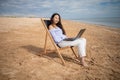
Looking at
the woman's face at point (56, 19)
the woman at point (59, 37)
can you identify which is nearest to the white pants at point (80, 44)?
the woman at point (59, 37)

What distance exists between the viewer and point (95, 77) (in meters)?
4.02

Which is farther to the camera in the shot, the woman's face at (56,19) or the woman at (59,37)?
the woman's face at (56,19)

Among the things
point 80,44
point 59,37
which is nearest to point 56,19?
point 59,37

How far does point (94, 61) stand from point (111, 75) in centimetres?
117

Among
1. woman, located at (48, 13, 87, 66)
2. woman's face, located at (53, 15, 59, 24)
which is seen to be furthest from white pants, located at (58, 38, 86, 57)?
woman's face, located at (53, 15, 59, 24)

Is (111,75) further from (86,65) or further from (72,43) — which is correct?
(72,43)

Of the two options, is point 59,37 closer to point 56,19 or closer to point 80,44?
point 56,19

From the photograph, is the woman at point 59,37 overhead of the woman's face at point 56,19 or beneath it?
beneath

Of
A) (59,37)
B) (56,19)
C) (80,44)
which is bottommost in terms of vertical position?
(80,44)

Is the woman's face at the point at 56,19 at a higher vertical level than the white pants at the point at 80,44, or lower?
higher

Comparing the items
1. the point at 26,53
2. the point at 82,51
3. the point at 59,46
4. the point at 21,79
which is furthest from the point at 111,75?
the point at 26,53

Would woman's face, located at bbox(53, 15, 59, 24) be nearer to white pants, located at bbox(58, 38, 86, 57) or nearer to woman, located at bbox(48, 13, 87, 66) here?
woman, located at bbox(48, 13, 87, 66)

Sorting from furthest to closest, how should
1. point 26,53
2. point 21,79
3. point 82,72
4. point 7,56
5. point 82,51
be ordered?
point 26,53, point 7,56, point 82,51, point 82,72, point 21,79

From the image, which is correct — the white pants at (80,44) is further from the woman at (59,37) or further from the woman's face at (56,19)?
the woman's face at (56,19)
